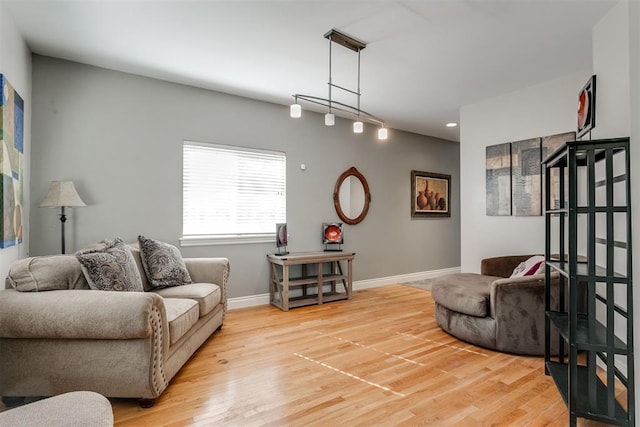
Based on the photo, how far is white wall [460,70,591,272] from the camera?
11.9ft

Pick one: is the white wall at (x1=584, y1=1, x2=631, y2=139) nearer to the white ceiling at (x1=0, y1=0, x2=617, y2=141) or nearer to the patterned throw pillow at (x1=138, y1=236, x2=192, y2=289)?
the white ceiling at (x1=0, y1=0, x2=617, y2=141)

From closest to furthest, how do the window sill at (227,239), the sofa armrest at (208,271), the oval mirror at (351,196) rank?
1. the sofa armrest at (208,271)
2. the window sill at (227,239)
3. the oval mirror at (351,196)

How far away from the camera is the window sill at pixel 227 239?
384cm

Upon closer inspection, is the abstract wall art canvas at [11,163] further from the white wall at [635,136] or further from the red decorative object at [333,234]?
the white wall at [635,136]

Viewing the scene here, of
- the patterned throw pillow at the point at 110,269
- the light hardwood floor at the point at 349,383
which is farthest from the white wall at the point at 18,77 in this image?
the light hardwood floor at the point at 349,383

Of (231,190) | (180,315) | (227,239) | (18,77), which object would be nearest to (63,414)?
(180,315)

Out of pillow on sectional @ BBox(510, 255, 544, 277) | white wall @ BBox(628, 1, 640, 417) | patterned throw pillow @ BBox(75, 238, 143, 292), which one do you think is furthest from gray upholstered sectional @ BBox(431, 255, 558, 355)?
patterned throw pillow @ BBox(75, 238, 143, 292)

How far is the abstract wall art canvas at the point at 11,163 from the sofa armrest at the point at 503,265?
435cm

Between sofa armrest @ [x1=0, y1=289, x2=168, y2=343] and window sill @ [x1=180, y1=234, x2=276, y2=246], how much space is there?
1.90m

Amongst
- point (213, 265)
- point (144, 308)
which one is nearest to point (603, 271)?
point (144, 308)

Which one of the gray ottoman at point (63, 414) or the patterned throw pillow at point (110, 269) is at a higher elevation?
the patterned throw pillow at point (110, 269)

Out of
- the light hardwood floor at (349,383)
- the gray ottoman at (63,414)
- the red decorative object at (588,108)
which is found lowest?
the light hardwood floor at (349,383)

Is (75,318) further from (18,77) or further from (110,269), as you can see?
(18,77)

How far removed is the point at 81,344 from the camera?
6.33 feet
